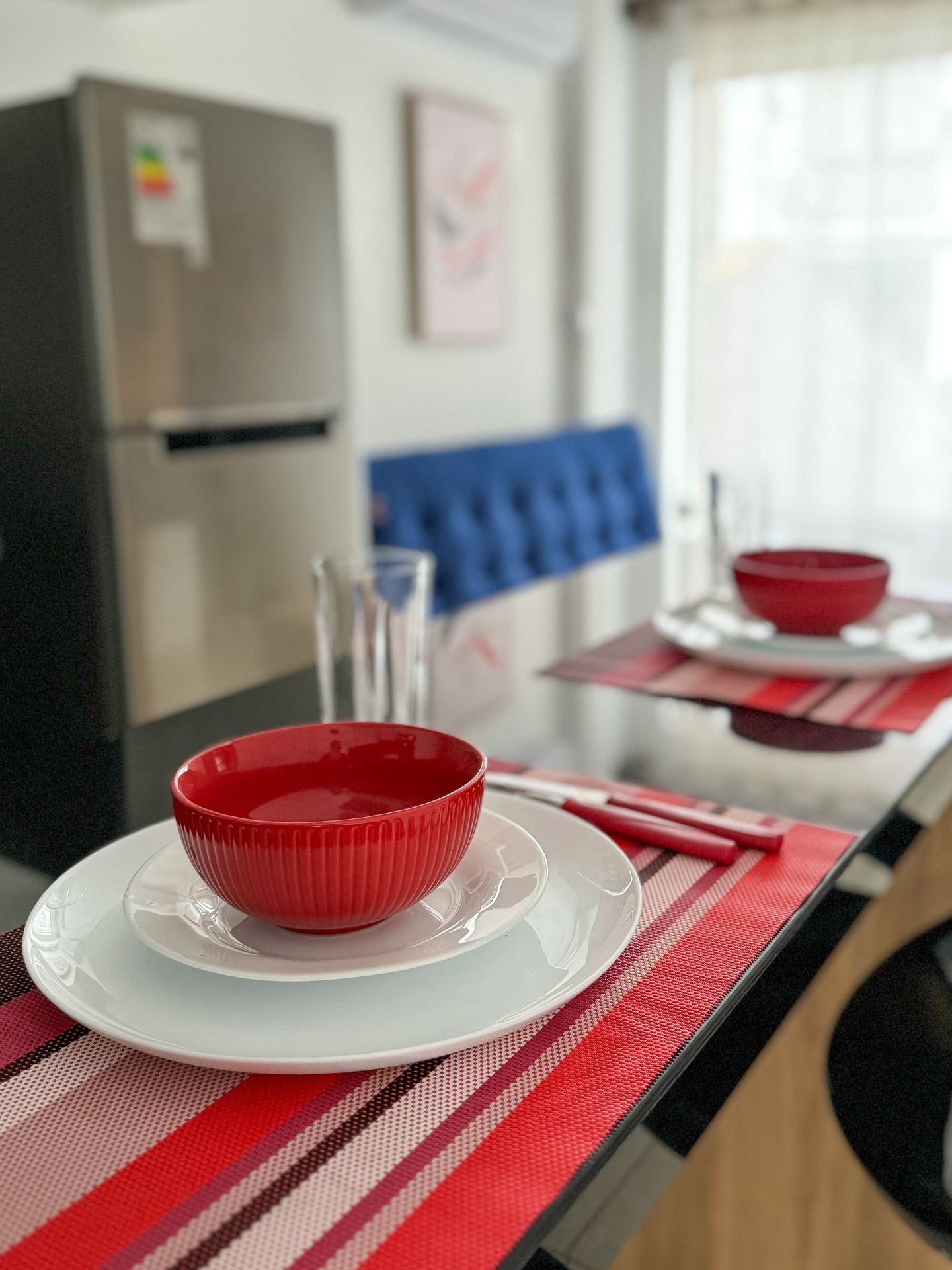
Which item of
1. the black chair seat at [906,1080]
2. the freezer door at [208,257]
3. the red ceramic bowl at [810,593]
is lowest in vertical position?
the black chair seat at [906,1080]

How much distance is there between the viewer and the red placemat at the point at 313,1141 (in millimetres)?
359

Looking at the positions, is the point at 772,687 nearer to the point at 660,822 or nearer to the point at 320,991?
the point at 660,822

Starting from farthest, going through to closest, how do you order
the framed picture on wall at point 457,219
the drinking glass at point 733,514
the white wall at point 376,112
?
the framed picture on wall at point 457,219
the white wall at point 376,112
the drinking glass at point 733,514

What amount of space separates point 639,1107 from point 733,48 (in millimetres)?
3768

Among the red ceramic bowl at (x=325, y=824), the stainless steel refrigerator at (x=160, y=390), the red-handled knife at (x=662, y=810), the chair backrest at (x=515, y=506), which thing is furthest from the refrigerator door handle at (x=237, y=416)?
the red ceramic bowl at (x=325, y=824)

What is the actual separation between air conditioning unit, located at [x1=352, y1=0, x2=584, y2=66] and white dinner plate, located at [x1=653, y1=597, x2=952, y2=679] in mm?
2253

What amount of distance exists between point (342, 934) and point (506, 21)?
3067 mm

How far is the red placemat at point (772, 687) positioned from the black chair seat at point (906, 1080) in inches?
8.8

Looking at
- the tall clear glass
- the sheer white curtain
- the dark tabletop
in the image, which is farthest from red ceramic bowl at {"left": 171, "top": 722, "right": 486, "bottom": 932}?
the sheer white curtain

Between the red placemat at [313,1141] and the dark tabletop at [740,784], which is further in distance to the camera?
the dark tabletop at [740,784]

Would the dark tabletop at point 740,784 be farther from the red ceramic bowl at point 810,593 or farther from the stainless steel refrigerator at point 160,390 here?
the stainless steel refrigerator at point 160,390

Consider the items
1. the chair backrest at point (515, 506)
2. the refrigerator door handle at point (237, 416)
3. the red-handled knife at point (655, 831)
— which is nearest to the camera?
the red-handled knife at point (655, 831)

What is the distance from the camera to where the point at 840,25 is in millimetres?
3391

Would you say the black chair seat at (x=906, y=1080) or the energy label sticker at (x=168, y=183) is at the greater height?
the energy label sticker at (x=168, y=183)
